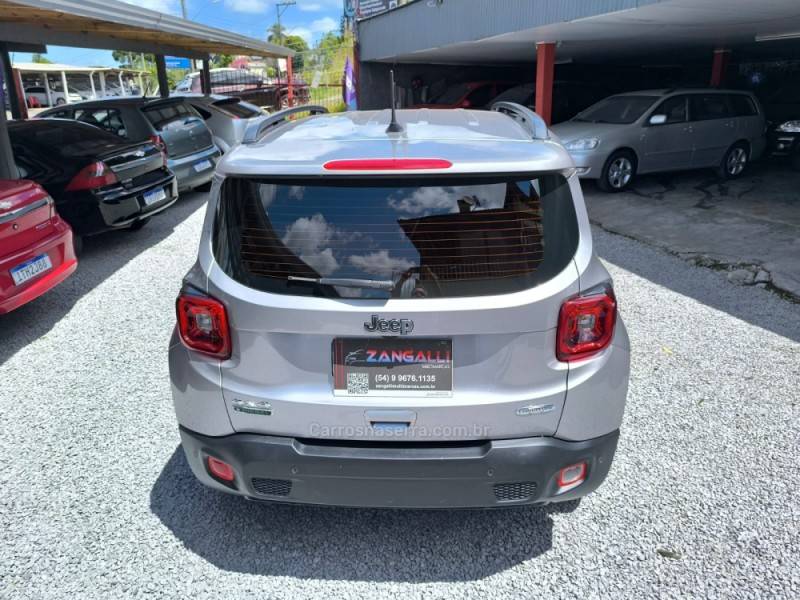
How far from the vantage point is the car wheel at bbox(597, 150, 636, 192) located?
988 centimetres

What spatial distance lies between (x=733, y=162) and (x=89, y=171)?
1088 cm

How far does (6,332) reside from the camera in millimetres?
5141

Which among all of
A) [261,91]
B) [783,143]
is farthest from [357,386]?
[261,91]

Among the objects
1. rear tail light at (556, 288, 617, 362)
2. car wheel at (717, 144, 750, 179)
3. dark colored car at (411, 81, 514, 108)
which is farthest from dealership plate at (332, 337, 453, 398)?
dark colored car at (411, 81, 514, 108)

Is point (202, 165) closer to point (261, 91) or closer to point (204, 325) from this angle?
point (204, 325)

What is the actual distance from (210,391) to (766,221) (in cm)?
837

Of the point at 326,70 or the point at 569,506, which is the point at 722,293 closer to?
the point at 569,506

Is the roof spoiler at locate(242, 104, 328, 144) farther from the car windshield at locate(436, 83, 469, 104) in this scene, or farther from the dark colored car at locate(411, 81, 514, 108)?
the car windshield at locate(436, 83, 469, 104)

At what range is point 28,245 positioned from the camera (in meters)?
4.91

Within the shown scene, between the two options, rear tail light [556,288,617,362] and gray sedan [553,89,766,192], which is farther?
gray sedan [553,89,766,192]

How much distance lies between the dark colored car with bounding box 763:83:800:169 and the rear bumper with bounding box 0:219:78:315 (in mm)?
12896

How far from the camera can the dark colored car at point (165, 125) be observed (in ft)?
29.8

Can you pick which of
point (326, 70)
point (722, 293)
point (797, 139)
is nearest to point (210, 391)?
point (722, 293)

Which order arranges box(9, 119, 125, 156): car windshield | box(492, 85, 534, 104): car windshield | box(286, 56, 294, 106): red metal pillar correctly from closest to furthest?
box(9, 119, 125, 156): car windshield, box(492, 85, 534, 104): car windshield, box(286, 56, 294, 106): red metal pillar
